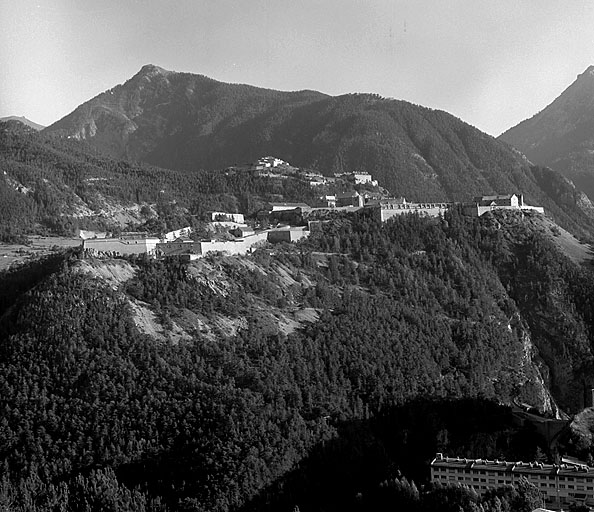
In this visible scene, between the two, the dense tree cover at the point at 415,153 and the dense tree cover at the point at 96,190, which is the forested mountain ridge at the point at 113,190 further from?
the dense tree cover at the point at 415,153

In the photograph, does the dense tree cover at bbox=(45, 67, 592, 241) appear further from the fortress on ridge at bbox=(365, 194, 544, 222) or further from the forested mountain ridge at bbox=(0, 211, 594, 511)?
the forested mountain ridge at bbox=(0, 211, 594, 511)

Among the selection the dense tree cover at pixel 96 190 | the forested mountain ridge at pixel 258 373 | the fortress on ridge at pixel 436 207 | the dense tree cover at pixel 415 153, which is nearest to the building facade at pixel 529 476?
the forested mountain ridge at pixel 258 373


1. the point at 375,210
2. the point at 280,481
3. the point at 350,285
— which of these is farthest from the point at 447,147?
the point at 280,481

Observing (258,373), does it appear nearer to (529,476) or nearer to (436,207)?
(529,476)

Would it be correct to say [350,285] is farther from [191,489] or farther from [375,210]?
[191,489]

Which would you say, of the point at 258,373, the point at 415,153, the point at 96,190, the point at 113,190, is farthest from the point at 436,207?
the point at 415,153
